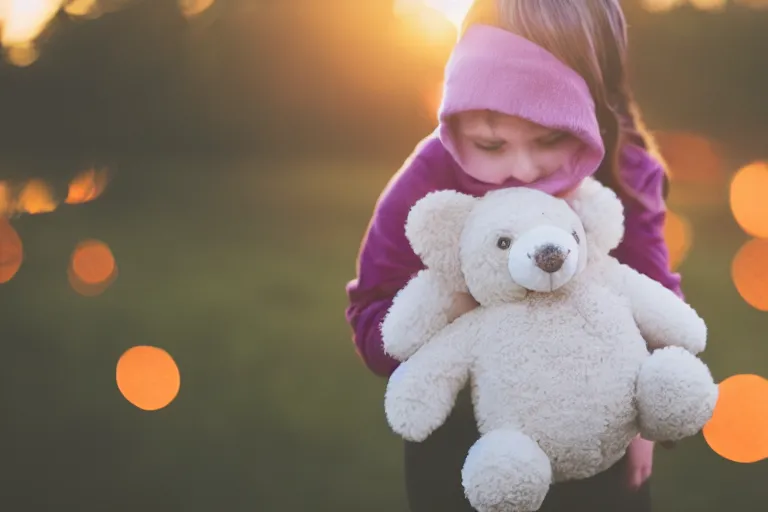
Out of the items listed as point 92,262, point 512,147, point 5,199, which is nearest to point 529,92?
point 512,147

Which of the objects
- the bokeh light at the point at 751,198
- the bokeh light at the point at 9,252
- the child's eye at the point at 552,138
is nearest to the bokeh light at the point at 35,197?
the bokeh light at the point at 9,252

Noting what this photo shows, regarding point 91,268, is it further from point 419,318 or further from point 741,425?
point 419,318

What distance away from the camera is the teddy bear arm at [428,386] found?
0.74 m

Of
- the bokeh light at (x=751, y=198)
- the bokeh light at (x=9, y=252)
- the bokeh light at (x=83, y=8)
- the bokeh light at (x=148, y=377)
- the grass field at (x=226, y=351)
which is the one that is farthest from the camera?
the bokeh light at (x=751, y=198)

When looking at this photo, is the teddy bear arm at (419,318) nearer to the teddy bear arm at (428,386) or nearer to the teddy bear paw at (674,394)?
the teddy bear arm at (428,386)

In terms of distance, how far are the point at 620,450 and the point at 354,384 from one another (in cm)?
127

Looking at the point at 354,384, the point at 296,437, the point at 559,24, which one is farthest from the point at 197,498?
the point at 559,24

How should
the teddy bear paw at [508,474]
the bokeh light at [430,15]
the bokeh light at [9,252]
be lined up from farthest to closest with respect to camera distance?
the bokeh light at [9,252], the bokeh light at [430,15], the teddy bear paw at [508,474]

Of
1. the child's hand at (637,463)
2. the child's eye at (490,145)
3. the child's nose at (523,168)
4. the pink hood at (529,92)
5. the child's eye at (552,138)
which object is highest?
the pink hood at (529,92)

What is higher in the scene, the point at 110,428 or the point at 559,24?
the point at 559,24

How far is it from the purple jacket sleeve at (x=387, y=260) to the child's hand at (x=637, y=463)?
0.26 metres

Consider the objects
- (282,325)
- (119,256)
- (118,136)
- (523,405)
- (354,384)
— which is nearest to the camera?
(523,405)

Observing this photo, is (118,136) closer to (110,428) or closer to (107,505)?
(110,428)

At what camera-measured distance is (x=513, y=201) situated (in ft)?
2.48
